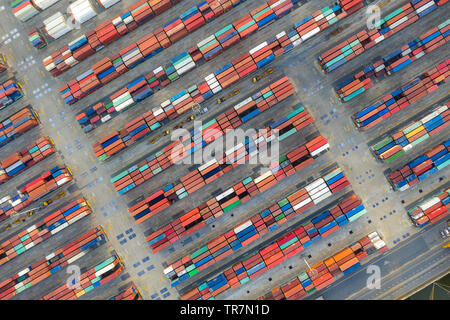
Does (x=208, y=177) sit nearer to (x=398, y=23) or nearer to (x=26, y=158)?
(x=26, y=158)

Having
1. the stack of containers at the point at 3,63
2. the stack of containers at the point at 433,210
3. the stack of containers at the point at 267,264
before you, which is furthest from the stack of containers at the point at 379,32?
the stack of containers at the point at 3,63

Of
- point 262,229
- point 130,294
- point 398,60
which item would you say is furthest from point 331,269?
point 398,60

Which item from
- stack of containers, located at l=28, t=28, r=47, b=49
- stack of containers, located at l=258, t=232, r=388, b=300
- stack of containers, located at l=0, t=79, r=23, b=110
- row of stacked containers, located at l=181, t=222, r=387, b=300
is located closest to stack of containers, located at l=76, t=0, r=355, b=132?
stack of containers, located at l=0, t=79, r=23, b=110

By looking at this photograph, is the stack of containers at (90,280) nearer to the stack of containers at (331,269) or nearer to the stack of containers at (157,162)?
the stack of containers at (157,162)
